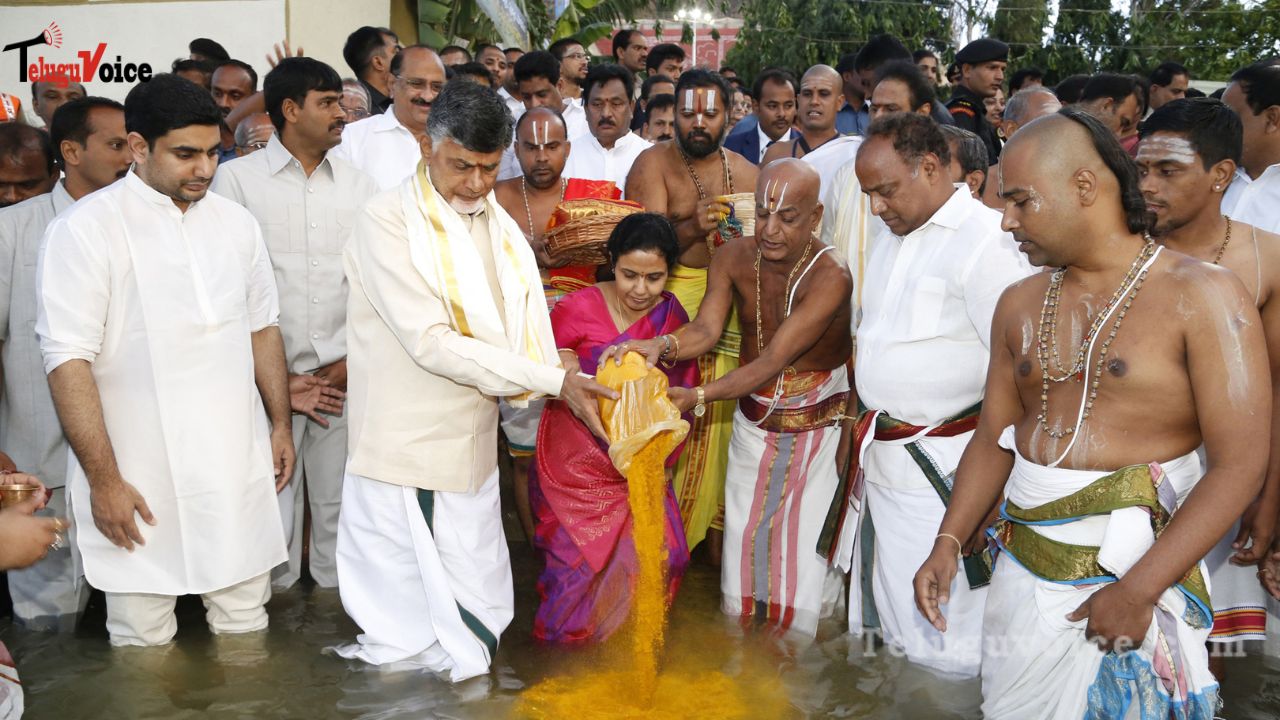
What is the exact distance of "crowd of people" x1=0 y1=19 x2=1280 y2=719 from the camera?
2752mm

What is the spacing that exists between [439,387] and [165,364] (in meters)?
1.09

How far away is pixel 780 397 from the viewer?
4898 mm

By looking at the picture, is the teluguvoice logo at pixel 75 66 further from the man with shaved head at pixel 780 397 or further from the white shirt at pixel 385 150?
the man with shaved head at pixel 780 397

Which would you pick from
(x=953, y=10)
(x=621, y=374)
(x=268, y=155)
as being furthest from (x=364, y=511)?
(x=953, y=10)

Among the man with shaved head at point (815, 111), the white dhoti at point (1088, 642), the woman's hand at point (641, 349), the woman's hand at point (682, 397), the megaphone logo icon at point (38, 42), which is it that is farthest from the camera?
the megaphone logo icon at point (38, 42)

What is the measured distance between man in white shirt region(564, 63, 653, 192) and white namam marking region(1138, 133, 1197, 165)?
3.81 metres

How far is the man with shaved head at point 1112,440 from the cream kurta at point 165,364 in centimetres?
307

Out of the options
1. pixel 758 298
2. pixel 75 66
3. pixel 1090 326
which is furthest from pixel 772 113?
pixel 75 66

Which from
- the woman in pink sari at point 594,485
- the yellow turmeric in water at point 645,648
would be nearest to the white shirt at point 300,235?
the woman in pink sari at point 594,485

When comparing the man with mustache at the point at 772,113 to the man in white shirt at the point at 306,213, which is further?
the man with mustache at the point at 772,113

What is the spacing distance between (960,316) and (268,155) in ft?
10.7

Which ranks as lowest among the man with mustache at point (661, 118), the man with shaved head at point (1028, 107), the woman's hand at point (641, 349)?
the woman's hand at point (641, 349)

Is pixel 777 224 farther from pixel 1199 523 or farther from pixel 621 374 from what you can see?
pixel 1199 523

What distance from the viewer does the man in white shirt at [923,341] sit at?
402cm
